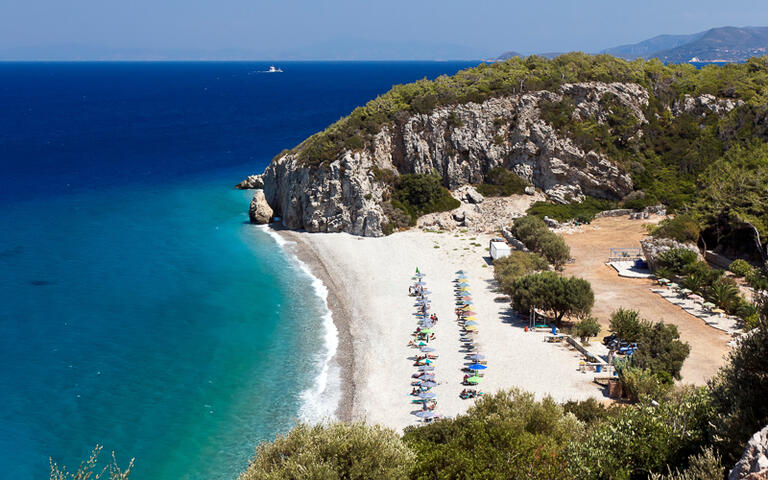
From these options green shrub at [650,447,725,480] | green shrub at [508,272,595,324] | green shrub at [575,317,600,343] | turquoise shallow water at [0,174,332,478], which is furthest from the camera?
green shrub at [508,272,595,324]

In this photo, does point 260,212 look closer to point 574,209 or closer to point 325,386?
point 574,209

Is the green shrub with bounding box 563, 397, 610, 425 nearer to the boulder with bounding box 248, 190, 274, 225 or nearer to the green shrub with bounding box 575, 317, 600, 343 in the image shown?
the green shrub with bounding box 575, 317, 600, 343

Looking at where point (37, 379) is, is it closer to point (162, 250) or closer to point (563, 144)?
→ point (162, 250)

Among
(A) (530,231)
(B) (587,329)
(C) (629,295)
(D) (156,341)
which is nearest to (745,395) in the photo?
(B) (587,329)

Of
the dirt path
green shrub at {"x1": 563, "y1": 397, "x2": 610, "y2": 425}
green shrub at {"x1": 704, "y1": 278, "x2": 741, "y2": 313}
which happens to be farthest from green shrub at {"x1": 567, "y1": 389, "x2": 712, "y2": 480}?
green shrub at {"x1": 704, "y1": 278, "x2": 741, "y2": 313}

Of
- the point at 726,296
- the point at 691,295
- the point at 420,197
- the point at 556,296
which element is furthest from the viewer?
the point at 420,197

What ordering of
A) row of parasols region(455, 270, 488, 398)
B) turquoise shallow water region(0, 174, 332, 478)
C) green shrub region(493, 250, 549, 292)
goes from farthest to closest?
green shrub region(493, 250, 549, 292) → row of parasols region(455, 270, 488, 398) → turquoise shallow water region(0, 174, 332, 478)
